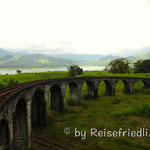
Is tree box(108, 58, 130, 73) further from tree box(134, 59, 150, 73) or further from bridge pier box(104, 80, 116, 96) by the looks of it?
bridge pier box(104, 80, 116, 96)

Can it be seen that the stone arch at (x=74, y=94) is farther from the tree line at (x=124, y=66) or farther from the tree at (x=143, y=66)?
the tree at (x=143, y=66)

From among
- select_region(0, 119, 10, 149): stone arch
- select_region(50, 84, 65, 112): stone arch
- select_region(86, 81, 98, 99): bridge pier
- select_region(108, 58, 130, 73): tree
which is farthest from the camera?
select_region(108, 58, 130, 73): tree

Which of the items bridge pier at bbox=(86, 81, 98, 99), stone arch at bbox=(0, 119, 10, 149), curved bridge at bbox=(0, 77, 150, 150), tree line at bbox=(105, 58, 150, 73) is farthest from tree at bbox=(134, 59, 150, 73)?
stone arch at bbox=(0, 119, 10, 149)

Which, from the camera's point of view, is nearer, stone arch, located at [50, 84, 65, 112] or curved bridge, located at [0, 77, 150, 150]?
curved bridge, located at [0, 77, 150, 150]

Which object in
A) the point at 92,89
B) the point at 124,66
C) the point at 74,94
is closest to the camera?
the point at 74,94

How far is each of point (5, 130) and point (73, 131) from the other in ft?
46.9

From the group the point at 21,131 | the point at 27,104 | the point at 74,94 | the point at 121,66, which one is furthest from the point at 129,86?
the point at 21,131

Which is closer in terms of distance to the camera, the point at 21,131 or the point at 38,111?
the point at 21,131

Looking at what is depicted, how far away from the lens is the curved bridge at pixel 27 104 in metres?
13.2

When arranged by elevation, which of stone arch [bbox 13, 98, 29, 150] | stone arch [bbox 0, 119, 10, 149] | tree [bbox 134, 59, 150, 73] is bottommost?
stone arch [bbox 13, 98, 29, 150]

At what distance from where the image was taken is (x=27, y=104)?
20.1 m

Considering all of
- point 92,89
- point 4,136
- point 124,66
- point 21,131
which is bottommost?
point 21,131

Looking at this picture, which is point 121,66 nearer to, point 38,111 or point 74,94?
point 74,94

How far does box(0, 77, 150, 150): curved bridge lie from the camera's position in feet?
43.2
